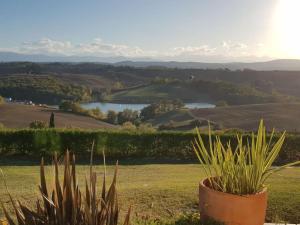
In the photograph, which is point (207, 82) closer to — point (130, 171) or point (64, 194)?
point (130, 171)

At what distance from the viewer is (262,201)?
4320 mm

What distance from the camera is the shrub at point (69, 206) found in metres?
2.85

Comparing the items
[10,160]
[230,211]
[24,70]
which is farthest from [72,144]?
[24,70]

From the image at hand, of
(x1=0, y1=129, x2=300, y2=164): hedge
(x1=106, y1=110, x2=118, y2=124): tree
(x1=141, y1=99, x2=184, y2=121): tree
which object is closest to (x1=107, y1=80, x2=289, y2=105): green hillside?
(x1=141, y1=99, x2=184, y2=121): tree

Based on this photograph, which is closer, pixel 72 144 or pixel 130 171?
pixel 130 171

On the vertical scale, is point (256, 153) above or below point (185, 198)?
above

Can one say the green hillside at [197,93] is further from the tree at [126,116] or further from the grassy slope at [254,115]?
the tree at [126,116]

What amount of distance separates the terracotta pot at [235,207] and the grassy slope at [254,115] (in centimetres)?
5204

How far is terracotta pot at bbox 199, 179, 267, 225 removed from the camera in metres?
4.21

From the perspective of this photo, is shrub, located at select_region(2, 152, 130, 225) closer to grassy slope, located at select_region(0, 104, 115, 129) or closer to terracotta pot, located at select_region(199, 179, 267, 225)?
terracotta pot, located at select_region(199, 179, 267, 225)

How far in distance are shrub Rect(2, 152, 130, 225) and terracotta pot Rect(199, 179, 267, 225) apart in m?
1.55

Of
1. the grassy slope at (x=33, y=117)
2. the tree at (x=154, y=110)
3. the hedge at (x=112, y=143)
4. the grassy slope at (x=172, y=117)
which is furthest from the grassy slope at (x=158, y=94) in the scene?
the hedge at (x=112, y=143)

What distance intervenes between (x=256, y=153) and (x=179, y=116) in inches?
2851

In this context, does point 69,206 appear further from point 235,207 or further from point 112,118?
point 112,118
